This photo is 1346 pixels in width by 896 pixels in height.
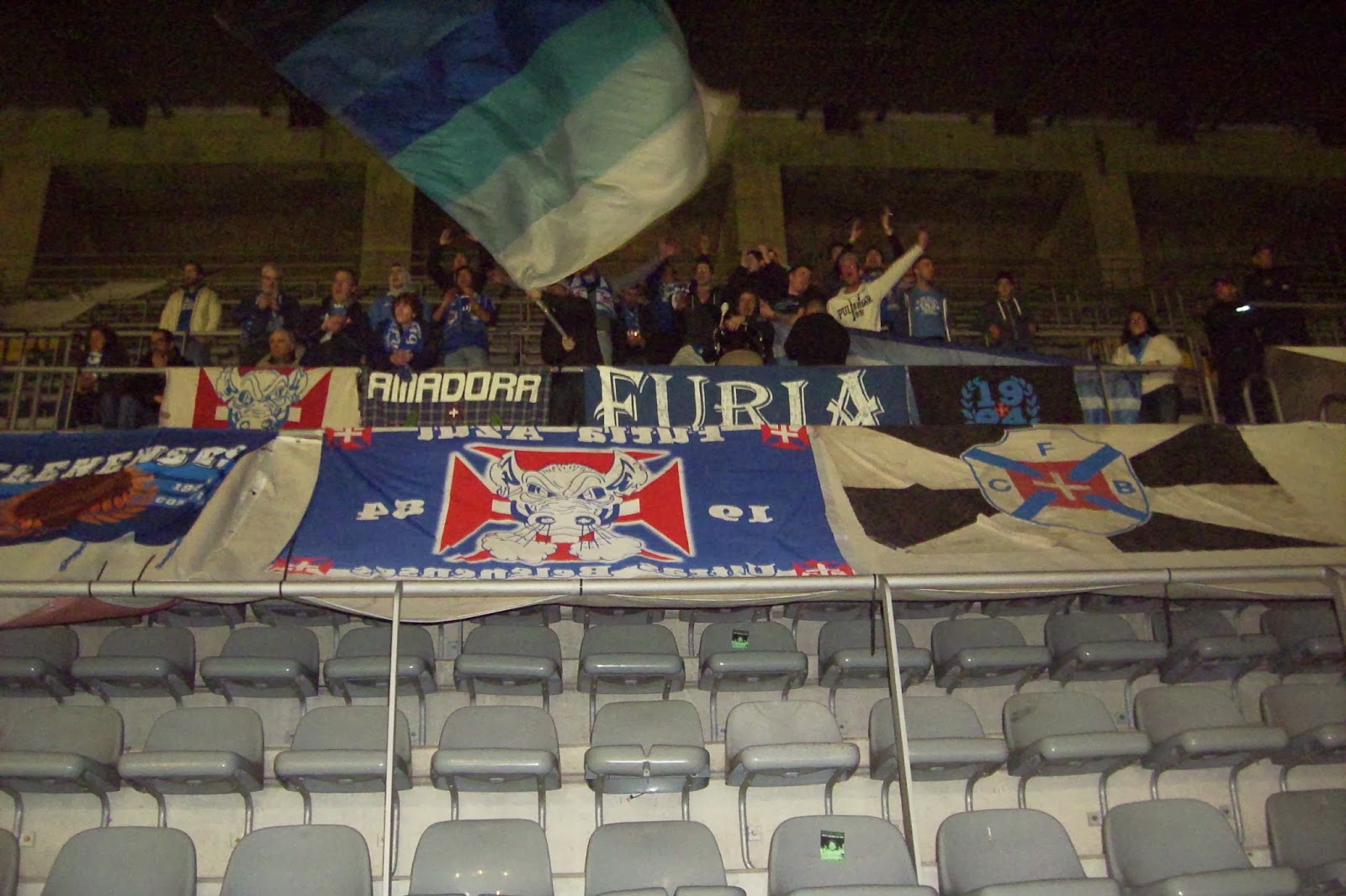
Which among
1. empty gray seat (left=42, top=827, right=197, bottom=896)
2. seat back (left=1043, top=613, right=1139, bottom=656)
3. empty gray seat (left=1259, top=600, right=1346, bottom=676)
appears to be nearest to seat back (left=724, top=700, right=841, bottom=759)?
seat back (left=1043, top=613, right=1139, bottom=656)

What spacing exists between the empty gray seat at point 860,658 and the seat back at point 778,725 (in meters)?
0.32

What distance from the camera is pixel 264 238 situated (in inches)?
602

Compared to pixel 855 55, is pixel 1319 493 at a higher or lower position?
lower

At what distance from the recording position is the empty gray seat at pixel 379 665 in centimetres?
563

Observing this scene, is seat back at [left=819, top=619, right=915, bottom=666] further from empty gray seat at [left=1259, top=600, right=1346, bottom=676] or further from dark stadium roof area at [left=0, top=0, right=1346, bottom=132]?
dark stadium roof area at [left=0, top=0, right=1346, bottom=132]

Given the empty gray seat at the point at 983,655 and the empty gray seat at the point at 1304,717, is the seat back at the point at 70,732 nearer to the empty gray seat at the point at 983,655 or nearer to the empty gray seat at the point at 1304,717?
the empty gray seat at the point at 983,655

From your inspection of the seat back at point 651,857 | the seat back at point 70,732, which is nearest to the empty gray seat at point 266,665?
the seat back at point 70,732

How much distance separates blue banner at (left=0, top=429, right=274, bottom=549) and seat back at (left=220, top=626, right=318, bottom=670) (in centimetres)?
103

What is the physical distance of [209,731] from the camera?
5410 millimetres

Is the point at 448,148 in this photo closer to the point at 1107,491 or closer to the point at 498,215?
the point at 498,215

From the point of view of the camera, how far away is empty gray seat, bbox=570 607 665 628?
6.46m

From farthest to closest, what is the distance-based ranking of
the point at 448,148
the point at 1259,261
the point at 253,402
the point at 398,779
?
the point at 1259,261
the point at 253,402
the point at 398,779
the point at 448,148

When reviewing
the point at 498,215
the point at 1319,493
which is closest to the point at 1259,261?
the point at 1319,493

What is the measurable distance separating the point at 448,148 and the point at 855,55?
987 centimetres
